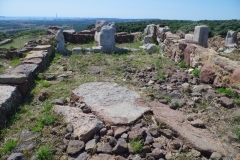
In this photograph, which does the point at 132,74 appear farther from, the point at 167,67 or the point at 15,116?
the point at 15,116

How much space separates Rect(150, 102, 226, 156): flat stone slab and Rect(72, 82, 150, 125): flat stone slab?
0.30m

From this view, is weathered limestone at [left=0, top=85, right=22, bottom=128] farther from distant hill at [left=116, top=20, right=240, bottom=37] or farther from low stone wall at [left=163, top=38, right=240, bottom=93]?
distant hill at [left=116, top=20, right=240, bottom=37]

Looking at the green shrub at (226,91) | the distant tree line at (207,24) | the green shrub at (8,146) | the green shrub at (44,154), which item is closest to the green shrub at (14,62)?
the green shrub at (8,146)

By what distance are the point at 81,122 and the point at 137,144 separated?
985mm

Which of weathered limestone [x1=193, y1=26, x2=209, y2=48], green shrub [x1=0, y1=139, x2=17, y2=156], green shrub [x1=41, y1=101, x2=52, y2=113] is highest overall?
weathered limestone [x1=193, y1=26, x2=209, y2=48]

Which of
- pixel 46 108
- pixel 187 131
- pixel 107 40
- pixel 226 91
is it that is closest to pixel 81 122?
pixel 46 108

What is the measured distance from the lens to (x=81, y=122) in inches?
129

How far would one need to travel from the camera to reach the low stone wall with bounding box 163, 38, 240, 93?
456 centimetres

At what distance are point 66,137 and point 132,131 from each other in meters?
0.96

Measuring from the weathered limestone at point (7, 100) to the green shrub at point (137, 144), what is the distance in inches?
81.7

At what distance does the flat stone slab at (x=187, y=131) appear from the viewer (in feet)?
9.34

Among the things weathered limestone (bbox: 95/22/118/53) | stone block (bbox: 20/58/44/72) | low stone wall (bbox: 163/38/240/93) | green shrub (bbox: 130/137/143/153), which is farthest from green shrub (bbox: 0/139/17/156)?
weathered limestone (bbox: 95/22/118/53)

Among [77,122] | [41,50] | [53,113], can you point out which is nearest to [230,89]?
[77,122]

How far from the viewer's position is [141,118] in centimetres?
346
